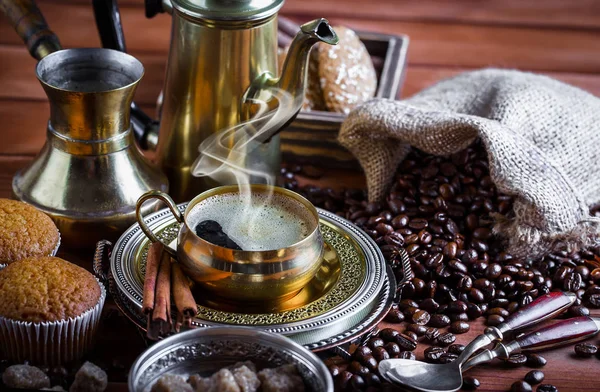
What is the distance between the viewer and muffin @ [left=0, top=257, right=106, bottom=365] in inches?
47.4

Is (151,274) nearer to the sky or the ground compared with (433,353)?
nearer to the sky

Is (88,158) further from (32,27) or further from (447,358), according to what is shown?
(447,358)

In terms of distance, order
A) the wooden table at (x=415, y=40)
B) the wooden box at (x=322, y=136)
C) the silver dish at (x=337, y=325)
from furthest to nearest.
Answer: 1. the wooden table at (x=415, y=40)
2. the wooden box at (x=322, y=136)
3. the silver dish at (x=337, y=325)

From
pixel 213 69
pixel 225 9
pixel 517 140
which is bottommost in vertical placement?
pixel 517 140

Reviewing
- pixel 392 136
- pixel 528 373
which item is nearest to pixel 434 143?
pixel 392 136

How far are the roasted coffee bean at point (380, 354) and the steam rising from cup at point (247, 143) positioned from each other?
1.42ft

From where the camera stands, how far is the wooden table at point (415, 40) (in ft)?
6.61

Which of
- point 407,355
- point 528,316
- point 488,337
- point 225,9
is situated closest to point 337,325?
point 407,355

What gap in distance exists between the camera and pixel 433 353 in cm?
132

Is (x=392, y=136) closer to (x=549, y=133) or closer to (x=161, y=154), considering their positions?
(x=549, y=133)

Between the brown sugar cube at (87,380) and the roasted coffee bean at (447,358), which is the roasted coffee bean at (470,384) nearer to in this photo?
the roasted coffee bean at (447,358)

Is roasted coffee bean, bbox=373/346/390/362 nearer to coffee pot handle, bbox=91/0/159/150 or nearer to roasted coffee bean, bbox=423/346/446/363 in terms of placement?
roasted coffee bean, bbox=423/346/446/363

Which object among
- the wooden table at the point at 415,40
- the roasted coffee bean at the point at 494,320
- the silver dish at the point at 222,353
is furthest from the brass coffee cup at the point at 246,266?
the wooden table at the point at 415,40

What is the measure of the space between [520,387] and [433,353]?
0.14 m
